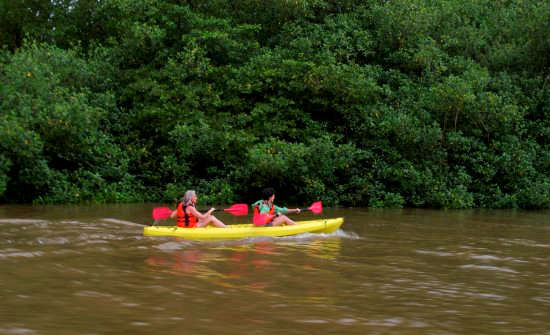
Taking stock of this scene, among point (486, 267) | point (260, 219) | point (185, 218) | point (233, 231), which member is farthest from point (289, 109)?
point (486, 267)

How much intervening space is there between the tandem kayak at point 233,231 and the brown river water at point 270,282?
184 millimetres

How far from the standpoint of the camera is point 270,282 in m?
6.73

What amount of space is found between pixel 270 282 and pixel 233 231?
3910 millimetres

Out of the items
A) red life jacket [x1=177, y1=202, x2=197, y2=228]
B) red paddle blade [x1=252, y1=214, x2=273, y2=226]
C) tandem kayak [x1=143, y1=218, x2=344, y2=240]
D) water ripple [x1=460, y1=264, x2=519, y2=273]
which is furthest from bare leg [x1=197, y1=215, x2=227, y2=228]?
water ripple [x1=460, y1=264, x2=519, y2=273]

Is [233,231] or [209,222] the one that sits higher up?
[209,222]

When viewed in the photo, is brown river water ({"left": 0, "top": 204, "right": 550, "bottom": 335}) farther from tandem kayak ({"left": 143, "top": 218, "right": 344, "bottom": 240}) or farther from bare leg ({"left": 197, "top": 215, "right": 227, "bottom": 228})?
bare leg ({"left": 197, "top": 215, "right": 227, "bottom": 228})

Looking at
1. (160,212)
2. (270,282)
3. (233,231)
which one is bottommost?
(270,282)

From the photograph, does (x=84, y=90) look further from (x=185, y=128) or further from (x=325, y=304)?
(x=325, y=304)

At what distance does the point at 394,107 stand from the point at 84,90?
11.1m

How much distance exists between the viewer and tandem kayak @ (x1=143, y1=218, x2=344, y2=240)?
10.4 m

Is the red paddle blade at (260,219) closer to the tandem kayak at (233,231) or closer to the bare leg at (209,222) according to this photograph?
the tandem kayak at (233,231)

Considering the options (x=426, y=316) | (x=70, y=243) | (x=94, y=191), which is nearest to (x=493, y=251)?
(x=426, y=316)

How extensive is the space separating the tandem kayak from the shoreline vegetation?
7.26m

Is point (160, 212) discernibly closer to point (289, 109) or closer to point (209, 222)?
point (209, 222)
